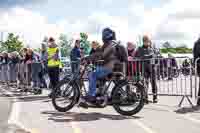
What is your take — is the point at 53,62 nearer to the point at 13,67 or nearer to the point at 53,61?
the point at 53,61

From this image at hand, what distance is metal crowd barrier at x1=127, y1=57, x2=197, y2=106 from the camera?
37.7 ft

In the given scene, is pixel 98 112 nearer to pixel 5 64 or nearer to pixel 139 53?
pixel 139 53

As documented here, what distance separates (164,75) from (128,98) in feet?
11.2

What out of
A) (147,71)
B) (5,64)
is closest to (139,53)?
(147,71)

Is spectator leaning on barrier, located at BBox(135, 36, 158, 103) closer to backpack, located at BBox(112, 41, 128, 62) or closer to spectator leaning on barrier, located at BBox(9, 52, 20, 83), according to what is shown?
backpack, located at BBox(112, 41, 128, 62)

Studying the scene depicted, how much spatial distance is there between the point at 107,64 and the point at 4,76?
1158 centimetres

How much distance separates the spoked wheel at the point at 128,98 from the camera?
9133mm

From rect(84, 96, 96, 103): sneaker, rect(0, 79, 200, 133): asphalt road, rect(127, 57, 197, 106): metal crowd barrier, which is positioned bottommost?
rect(0, 79, 200, 133): asphalt road

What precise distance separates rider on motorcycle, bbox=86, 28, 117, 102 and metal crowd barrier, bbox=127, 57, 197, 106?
186cm

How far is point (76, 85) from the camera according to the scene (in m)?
9.60

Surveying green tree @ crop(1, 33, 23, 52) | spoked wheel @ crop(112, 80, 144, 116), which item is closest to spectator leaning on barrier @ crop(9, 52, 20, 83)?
spoked wheel @ crop(112, 80, 144, 116)

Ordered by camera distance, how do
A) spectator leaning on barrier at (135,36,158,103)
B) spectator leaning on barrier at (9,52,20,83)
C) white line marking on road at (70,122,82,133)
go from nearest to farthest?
white line marking on road at (70,122,82,133), spectator leaning on barrier at (135,36,158,103), spectator leaning on barrier at (9,52,20,83)

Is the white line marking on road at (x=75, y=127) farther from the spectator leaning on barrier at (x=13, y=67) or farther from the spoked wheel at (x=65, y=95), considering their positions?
the spectator leaning on barrier at (x=13, y=67)

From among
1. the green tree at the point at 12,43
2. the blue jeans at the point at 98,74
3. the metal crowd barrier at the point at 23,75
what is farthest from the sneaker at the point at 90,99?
the green tree at the point at 12,43
